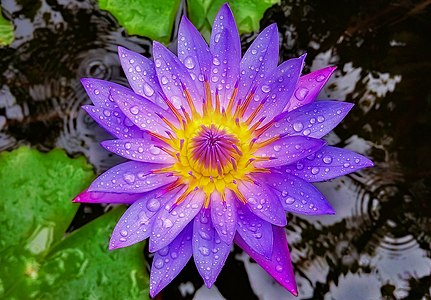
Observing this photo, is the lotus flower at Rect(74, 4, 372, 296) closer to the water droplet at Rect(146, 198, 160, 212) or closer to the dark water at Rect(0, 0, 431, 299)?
the water droplet at Rect(146, 198, 160, 212)

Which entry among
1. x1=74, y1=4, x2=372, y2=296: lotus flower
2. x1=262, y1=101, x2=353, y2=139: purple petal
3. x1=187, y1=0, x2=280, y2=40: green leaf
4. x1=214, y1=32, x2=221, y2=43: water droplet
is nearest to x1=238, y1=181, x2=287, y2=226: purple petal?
x1=74, y1=4, x2=372, y2=296: lotus flower

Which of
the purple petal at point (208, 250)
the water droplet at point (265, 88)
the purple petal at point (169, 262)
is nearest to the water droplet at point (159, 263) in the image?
the purple petal at point (169, 262)

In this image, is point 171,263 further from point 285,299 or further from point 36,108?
point 36,108

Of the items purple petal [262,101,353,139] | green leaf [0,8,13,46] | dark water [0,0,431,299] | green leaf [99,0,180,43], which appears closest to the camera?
purple petal [262,101,353,139]

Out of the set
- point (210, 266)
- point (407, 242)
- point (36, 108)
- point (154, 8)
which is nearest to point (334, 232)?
point (407, 242)

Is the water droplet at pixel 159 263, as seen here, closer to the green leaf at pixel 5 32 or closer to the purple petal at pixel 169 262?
the purple petal at pixel 169 262

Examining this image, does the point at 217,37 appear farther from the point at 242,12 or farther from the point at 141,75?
the point at 242,12
